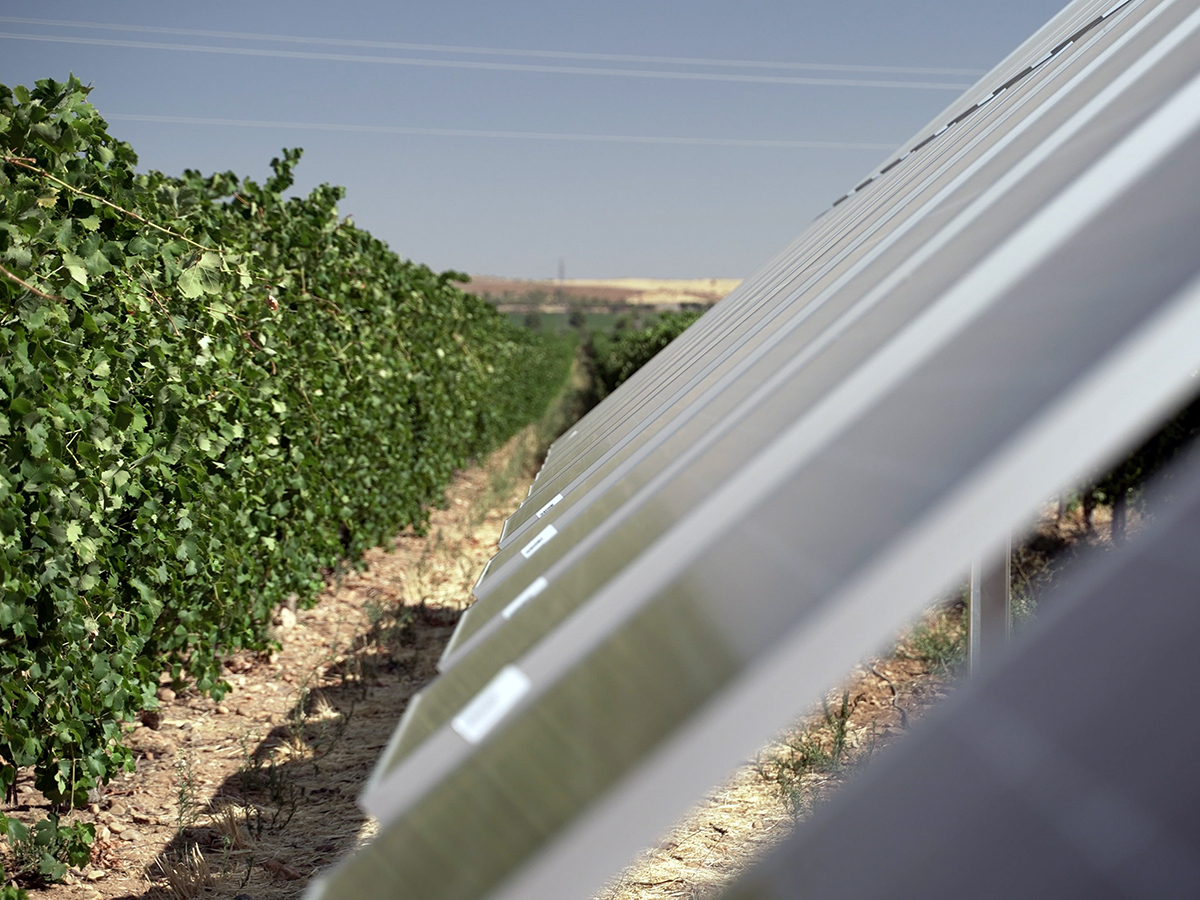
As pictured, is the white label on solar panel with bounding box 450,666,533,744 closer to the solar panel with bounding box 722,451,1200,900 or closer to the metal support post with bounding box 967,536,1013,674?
the solar panel with bounding box 722,451,1200,900

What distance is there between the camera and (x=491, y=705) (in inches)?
41.7

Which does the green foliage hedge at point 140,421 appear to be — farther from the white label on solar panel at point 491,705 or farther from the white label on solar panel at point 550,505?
the white label on solar panel at point 491,705

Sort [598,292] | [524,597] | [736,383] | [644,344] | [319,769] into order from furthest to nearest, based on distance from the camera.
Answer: [598,292]
[644,344]
[319,769]
[736,383]
[524,597]

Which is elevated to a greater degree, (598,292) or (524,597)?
(598,292)

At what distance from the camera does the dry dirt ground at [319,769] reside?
3895mm

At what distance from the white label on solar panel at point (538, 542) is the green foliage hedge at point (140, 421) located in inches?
83.5

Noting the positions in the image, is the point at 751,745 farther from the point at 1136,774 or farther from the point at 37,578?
the point at 37,578

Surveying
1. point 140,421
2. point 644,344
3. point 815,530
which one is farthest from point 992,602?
point 644,344

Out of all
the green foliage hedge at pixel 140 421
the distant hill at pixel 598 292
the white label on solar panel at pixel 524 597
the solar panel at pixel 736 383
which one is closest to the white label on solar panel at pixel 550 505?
the solar panel at pixel 736 383

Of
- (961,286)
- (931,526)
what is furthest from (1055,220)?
(931,526)

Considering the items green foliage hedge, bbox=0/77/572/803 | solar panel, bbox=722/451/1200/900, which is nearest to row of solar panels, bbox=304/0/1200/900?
solar panel, bbox=722/451/1200/900

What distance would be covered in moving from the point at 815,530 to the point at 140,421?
374 centimetres

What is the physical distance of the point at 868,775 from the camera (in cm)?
112

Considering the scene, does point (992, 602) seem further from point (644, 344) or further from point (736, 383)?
point (644, 344)
